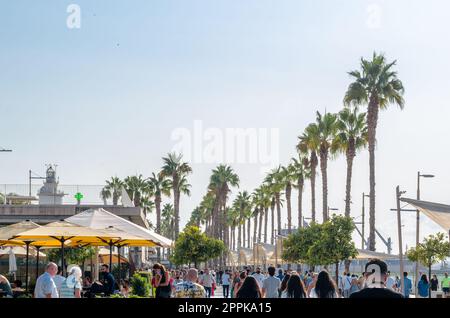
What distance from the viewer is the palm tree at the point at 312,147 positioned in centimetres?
6750

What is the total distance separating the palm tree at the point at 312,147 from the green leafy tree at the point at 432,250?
25.1 metres

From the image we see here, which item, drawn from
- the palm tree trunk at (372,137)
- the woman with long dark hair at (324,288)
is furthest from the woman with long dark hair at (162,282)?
the palm tree trunk at (372,137)

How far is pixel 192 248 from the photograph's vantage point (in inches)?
2366

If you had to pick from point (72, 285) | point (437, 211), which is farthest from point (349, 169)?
point (72, 285)

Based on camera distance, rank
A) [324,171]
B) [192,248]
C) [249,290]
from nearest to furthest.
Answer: [249,290], [192,248], [324,171]

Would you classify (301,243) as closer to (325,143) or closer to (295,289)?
(325,143)

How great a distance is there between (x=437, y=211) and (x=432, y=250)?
12.7m

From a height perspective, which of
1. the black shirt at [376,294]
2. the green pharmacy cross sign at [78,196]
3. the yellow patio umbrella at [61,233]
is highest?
the green pharmacy cross sign at [78,196]

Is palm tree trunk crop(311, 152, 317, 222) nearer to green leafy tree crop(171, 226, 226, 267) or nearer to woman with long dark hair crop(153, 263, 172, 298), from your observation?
green leafy tree crop(171, 226, 226, 267)

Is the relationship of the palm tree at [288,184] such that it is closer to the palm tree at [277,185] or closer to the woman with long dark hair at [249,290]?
the palm tree at [277,185]

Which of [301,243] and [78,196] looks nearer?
[78,196]

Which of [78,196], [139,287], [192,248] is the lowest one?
[139,287]
